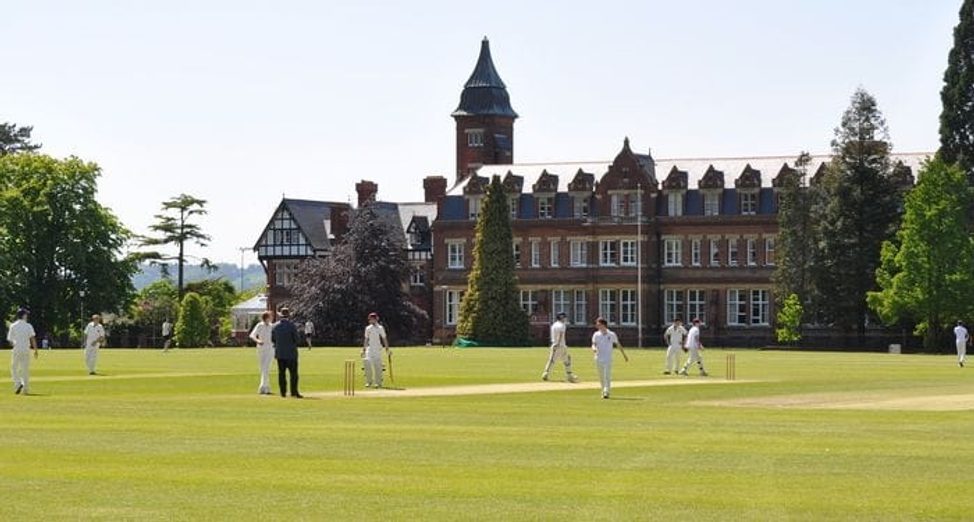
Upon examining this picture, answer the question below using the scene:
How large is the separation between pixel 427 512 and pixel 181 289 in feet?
483

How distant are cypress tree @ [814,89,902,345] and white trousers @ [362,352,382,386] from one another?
74.7 metres

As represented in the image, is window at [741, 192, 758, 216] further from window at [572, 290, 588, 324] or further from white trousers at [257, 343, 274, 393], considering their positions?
white trousers at [257, 343, 274, 393]

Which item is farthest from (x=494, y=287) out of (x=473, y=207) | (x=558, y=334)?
(x=558, y=334)

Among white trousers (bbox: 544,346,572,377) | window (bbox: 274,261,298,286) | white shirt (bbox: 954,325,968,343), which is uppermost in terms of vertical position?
window (bbox: 274,261,298,286)

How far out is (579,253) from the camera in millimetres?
147125

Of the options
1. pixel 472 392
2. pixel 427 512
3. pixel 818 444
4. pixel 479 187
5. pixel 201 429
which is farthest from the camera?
pixel 479 187

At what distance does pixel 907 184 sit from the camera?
12912 cm

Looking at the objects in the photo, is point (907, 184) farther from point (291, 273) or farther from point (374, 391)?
point (374, 391)

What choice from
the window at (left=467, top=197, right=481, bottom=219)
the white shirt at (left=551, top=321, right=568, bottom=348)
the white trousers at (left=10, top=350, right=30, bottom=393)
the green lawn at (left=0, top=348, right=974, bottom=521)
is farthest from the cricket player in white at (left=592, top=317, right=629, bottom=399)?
the window at (left=467, top=197, right=481, bottom=219)

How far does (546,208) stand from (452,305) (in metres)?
9.90

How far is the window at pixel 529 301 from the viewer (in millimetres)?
147250

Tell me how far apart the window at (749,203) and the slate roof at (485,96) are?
27.9 m

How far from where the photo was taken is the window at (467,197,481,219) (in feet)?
496

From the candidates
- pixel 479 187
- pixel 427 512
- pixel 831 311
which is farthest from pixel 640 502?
pixel 479 187
